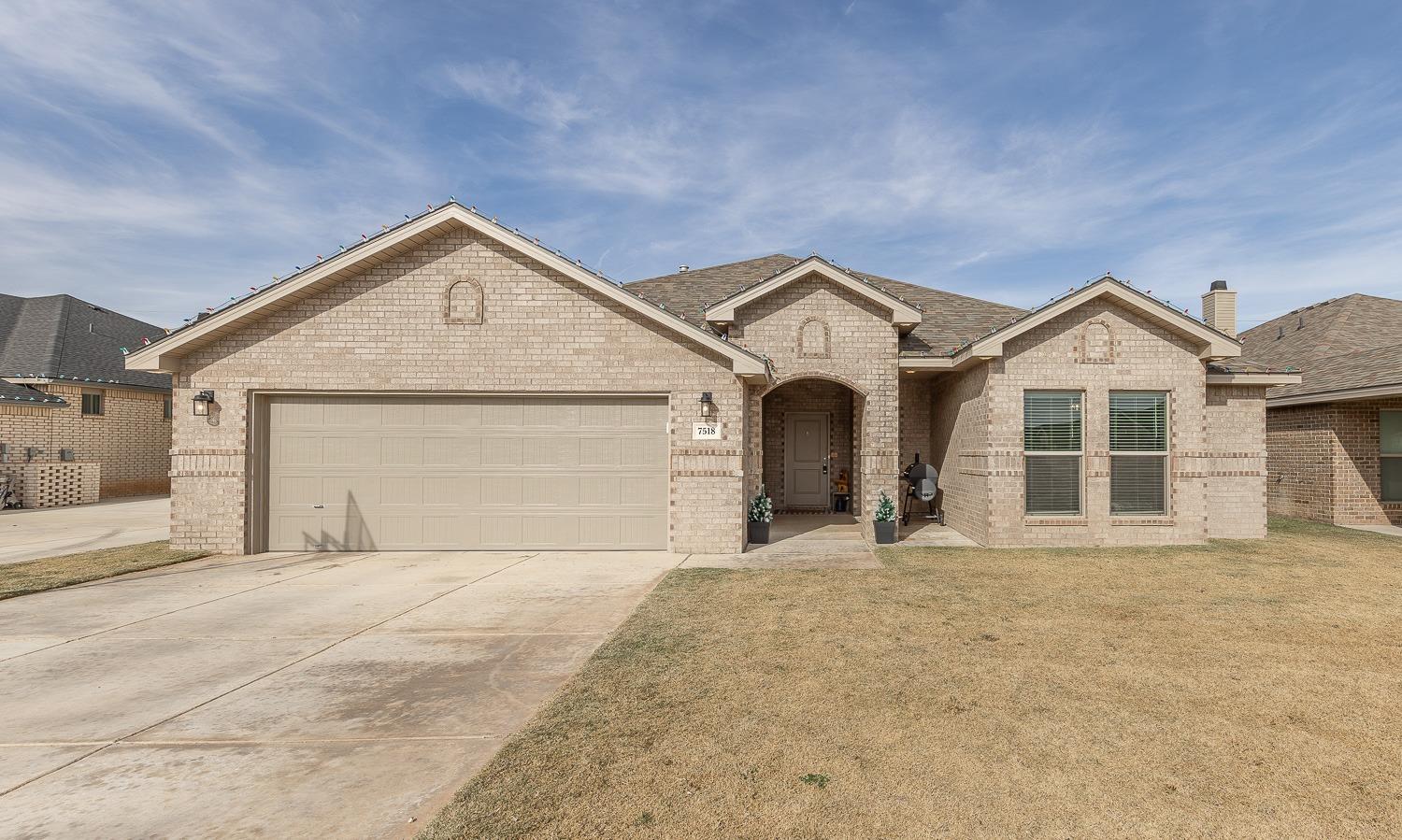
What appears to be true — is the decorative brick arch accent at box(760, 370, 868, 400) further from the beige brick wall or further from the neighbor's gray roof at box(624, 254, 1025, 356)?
the beige brick wall

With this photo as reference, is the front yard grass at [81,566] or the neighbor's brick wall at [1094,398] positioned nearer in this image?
the front yard grass at [81,566]

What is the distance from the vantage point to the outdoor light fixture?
1031 cm

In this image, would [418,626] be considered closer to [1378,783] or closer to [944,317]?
[1378,783]

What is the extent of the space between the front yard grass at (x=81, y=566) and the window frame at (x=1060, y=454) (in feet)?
44.5

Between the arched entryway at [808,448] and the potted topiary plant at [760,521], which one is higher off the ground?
the arched entryway at [808,448]

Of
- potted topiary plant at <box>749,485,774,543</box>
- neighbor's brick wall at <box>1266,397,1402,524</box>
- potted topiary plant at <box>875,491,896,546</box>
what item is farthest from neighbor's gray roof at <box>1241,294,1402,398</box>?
potted topiary plant at <box>749,485,774,543</box>

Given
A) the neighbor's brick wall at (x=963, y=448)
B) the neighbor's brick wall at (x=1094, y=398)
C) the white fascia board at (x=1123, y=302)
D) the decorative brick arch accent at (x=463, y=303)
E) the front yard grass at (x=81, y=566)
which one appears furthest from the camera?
the neighbor's brick wall at (x=963, y=448)

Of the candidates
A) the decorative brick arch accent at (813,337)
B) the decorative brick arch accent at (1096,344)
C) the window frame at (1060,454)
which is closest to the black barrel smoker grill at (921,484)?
the window frame at (1060,454)

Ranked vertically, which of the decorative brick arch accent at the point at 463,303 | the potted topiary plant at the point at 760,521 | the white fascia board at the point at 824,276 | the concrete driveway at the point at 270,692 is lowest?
the concrete driveway at the point at 270,692

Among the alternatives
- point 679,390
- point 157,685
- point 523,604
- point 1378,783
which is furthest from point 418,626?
point 1378,783

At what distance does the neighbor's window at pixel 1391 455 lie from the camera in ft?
45.5

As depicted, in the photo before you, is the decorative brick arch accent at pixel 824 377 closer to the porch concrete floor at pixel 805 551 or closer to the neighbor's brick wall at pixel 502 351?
the neighbor's brick wall at pixel 502 351

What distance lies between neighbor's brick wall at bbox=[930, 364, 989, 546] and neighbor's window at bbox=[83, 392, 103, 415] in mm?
24471

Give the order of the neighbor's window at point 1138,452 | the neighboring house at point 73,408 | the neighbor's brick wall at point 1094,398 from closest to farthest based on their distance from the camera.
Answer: the neighbor's brick wall at point 1094,398
the neighbor's window at point 1138,452
the neighboring house at point 73,408
